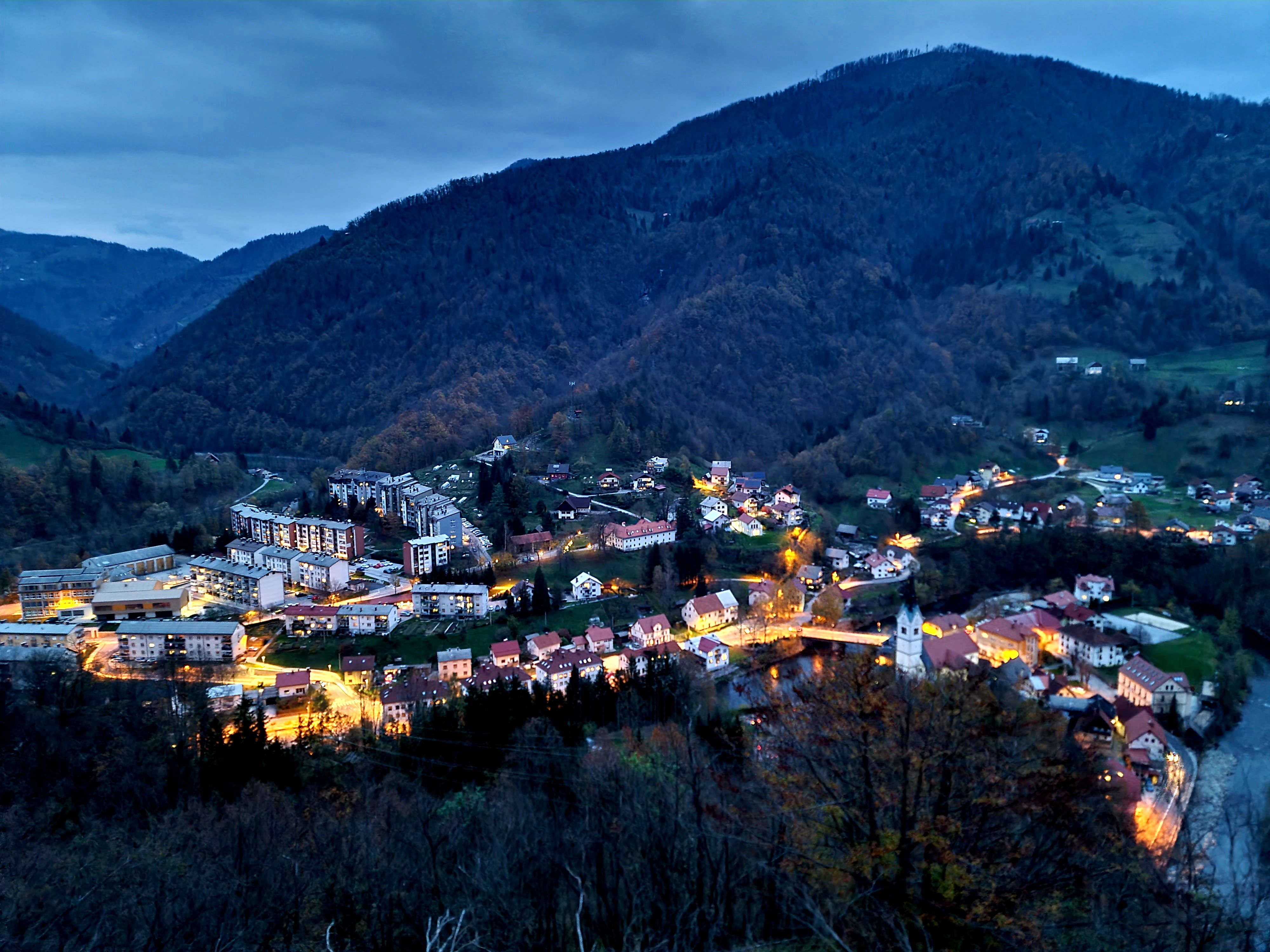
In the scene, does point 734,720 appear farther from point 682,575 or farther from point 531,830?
point 682,575

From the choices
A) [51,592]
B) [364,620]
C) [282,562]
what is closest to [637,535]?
[364,620]

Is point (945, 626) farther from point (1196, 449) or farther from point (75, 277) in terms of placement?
point (75, 277)

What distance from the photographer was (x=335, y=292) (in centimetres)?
8969

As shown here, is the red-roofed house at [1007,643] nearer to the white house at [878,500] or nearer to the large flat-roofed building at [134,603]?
the white house at [878,500]

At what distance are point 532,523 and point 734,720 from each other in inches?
847

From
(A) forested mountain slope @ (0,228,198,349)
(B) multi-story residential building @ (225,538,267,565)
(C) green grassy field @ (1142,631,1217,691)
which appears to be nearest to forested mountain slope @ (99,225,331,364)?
(A) forested mountain slope @ (0,228,198,349)

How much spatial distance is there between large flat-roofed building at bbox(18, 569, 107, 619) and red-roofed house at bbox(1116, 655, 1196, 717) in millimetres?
38761

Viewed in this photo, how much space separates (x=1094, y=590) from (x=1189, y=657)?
275 inches

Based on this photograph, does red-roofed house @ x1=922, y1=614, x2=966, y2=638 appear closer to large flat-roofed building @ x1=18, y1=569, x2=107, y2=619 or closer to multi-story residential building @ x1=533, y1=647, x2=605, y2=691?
multi-story residential building @ x1=533, y1=647, x2=605, y2=691

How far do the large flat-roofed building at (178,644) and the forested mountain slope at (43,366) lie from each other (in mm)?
72425

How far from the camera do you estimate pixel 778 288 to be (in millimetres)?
75125

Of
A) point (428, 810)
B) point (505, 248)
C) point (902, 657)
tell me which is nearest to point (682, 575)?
point (902, 657)

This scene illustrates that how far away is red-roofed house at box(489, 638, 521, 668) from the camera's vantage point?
26.7 m

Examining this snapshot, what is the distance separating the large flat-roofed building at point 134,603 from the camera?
97.5 feet
